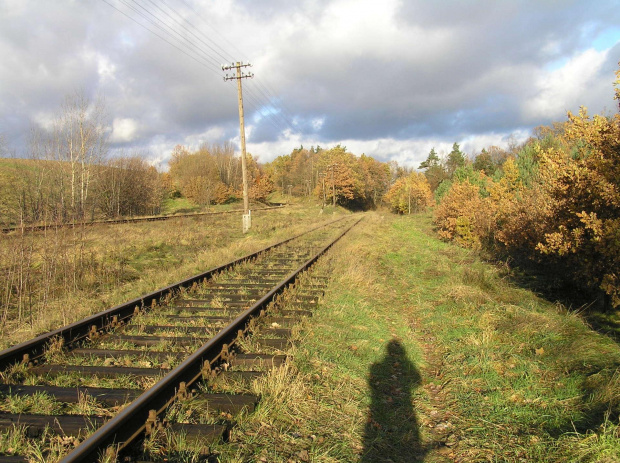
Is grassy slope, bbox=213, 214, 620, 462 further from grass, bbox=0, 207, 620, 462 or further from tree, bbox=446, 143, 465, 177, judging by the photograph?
tree, bbox=446, 143, 465, 177

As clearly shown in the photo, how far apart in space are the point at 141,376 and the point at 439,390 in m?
3.36

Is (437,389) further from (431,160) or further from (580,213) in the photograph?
(431,160)

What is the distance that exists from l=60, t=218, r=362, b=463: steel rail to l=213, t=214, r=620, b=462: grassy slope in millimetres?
730

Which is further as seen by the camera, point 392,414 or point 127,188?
point 127,188

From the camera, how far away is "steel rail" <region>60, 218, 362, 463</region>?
263cm

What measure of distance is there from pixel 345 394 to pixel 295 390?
632 millimetres

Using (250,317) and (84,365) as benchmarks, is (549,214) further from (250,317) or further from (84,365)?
(84,365)

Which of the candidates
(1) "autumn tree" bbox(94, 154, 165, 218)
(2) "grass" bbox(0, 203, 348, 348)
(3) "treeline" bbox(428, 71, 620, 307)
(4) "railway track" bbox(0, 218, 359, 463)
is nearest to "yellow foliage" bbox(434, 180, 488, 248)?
(3) "treeline" bbox(428, 71, 620, 307)

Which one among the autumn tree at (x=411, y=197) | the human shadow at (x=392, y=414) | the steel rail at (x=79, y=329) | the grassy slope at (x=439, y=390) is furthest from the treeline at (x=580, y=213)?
the autumn tree at (x=411, y=197)

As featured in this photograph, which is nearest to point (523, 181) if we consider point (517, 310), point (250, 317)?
point (517, 310)

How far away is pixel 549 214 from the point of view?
28.8 ft

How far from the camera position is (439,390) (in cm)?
455

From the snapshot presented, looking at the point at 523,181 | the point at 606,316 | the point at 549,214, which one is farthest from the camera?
the point at 523,181

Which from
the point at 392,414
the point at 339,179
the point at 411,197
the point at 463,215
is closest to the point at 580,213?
the point at 392,414
